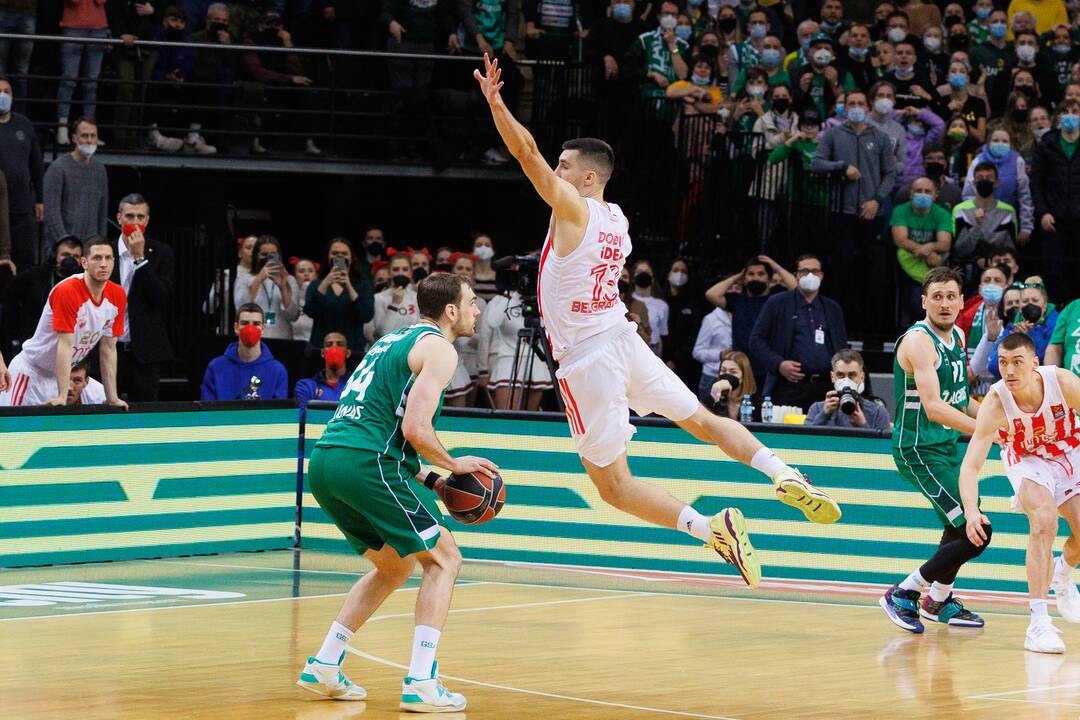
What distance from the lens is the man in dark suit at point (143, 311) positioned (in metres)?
15.4

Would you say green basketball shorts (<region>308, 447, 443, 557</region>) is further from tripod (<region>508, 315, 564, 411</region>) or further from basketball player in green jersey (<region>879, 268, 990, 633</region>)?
tripod (<region>508, 315, 564, 411</region>)

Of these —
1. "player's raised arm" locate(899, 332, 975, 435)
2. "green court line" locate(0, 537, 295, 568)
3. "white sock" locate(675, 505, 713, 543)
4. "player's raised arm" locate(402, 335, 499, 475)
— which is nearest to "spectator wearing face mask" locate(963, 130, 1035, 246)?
"player's raised arm" locate(899, 332, 975, 435)

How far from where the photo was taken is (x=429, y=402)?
8.17 metres

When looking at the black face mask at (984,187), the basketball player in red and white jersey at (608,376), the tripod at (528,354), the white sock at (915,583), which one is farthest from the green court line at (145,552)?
the black face mask at (984,187)

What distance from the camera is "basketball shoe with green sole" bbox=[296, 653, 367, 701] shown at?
27.7 ft

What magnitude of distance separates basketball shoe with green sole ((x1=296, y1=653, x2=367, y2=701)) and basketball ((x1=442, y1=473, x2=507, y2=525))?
0.92m

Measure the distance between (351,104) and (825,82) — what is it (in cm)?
561

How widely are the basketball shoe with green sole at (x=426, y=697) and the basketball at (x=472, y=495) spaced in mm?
734

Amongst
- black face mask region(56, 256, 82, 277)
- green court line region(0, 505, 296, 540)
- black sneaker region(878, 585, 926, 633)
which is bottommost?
green court line region(0, 505, 296, 540)

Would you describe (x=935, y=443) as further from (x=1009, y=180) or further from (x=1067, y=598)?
(x=1009, y=180)

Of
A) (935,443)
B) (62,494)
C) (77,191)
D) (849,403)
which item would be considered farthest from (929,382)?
(77,191)

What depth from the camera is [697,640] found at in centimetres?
1071

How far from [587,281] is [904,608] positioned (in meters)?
3.53

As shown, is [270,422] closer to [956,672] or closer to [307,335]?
[307,335]
